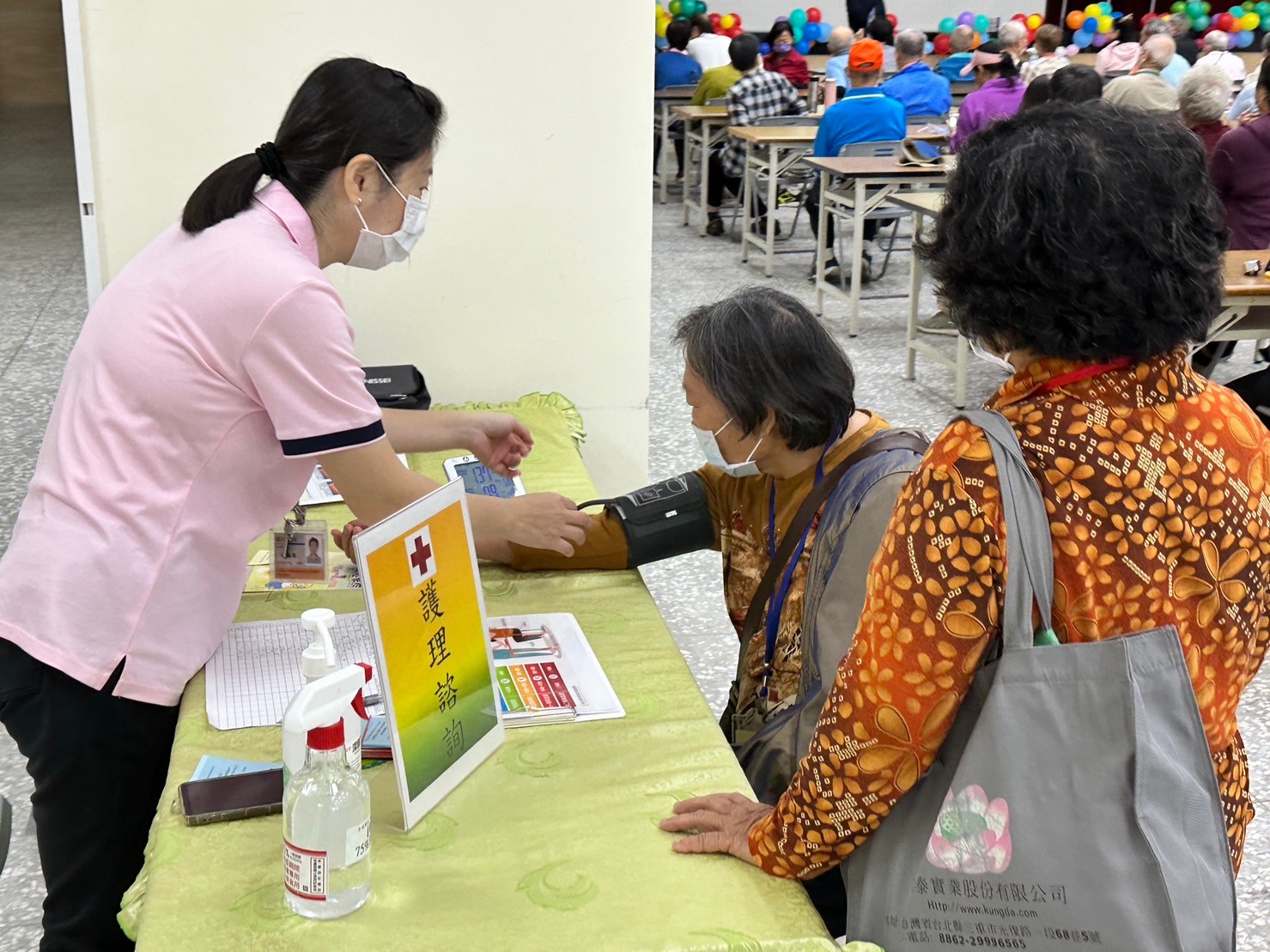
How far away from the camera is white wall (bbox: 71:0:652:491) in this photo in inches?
108

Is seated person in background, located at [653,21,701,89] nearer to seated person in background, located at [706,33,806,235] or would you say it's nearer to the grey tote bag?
seated person in background, located at [706,33,806,235]

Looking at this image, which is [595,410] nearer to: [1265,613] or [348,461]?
[348,461]

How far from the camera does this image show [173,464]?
140 cm

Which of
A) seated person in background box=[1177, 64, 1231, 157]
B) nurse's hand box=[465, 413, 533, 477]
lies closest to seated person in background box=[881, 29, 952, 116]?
seated person in background box=[1177, 64, 1231, 157]

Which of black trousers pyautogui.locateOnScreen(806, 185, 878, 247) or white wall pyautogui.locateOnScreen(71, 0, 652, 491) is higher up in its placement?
white wall pyautogui.locateOnScreen(71, 0, 652, 491)

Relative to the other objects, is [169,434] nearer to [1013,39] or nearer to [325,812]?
[325,812]

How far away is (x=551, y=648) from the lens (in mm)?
1707

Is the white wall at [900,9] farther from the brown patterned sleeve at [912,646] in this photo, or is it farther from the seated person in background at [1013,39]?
the brown patterned sleeve at [912,646]

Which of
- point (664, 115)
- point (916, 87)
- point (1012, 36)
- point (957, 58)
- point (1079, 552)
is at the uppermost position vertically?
point (1012, 36)

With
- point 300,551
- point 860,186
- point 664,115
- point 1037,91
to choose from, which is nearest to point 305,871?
point 300,551

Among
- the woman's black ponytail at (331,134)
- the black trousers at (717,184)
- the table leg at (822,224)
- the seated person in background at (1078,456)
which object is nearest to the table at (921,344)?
the table leg at (822,224)

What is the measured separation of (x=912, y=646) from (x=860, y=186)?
4.78m

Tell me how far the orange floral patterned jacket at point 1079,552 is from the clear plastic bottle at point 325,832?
1.41ft

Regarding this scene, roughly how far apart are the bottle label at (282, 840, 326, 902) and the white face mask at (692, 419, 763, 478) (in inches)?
33.0
